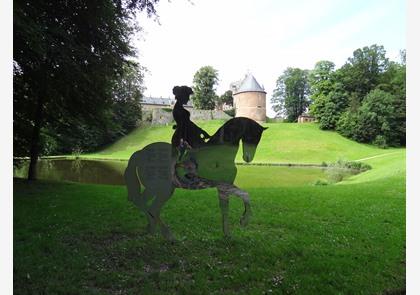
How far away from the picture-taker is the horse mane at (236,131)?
19.7 feet

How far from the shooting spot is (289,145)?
37.3 metres

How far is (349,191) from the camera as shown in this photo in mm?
12633

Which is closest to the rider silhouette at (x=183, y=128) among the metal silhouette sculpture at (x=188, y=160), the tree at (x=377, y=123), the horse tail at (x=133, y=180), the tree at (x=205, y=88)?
the metal silhouette sculpture at (x=188, y=160)

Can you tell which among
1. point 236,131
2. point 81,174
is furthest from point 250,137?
point 81,174

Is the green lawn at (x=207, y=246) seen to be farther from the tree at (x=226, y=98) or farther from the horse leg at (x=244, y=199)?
the tree at (x=226, y=98)

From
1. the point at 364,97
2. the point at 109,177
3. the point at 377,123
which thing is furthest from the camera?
the point at 364,97

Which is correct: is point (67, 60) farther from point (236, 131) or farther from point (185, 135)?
point (236, 131)

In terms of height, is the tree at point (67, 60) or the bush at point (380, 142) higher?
the tree at point (67, 60)

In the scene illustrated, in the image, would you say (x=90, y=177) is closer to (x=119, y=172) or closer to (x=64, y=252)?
(x=119, y=172)

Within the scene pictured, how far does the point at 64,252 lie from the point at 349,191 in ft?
34.2

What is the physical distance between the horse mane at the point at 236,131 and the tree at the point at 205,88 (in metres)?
43.6

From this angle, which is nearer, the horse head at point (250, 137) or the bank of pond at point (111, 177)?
the horse head at point (250, 137)

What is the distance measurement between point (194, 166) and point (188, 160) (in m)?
0.16

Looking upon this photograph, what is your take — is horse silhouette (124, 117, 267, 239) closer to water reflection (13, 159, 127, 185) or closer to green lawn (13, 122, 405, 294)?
green lawn (13, 122, 405, 294)
